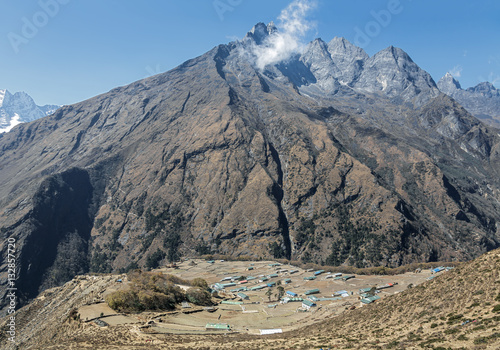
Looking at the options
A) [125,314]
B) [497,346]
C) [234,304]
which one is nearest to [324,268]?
[234,304]

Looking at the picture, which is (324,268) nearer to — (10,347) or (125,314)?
(125,314)

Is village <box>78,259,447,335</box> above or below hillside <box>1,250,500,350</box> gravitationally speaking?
below

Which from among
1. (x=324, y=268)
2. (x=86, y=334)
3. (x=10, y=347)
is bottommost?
(x=324, y=268)

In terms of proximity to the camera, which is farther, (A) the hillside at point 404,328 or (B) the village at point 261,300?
(B) the village at point 261,300

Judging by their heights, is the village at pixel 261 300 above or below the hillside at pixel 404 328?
below

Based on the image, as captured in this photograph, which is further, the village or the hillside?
the village
